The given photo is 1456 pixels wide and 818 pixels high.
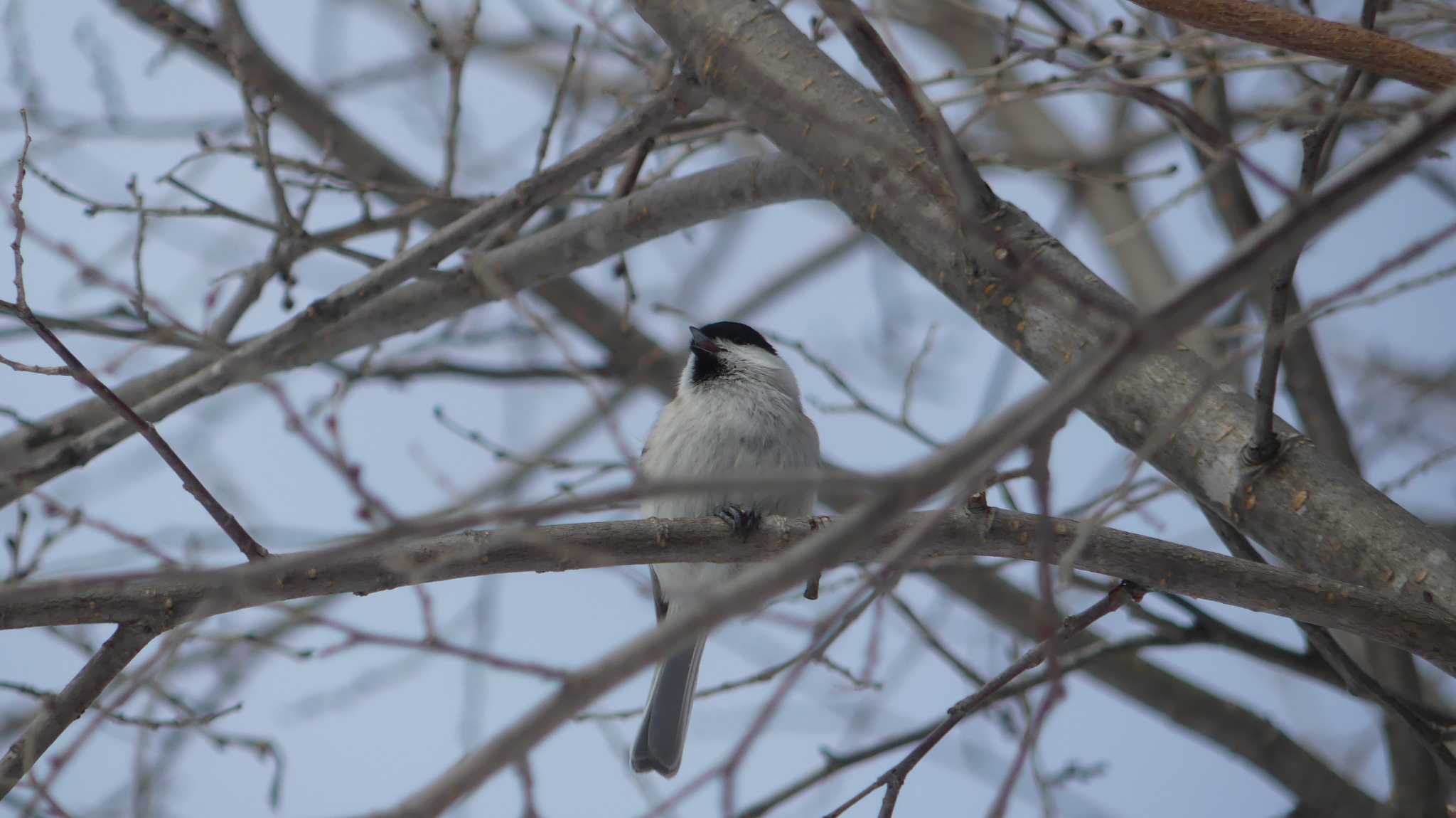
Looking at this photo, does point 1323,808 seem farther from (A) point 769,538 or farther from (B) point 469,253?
(B) point 469,253

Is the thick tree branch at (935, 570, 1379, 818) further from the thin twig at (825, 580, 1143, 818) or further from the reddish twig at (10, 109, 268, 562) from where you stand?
the reddish twig at (10, 109, 268, 562)

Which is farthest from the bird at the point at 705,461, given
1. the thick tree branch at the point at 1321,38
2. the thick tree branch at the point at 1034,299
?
the thick tree branch at the point at 1321,38

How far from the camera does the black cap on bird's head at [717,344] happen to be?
5.04 metres

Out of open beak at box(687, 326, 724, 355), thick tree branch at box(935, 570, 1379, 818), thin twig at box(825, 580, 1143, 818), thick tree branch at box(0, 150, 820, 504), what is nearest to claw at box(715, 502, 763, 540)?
thin twig at box(825, 580, 1143, 818)

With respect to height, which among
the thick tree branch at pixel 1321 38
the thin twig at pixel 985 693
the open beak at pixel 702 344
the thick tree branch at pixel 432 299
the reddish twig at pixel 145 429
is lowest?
the thin twig at pixel 985 693

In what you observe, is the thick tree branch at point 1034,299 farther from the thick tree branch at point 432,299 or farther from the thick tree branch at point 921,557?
the thick tree branch at point 432,299

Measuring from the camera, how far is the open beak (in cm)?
509

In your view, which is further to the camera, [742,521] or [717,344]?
[717,344]

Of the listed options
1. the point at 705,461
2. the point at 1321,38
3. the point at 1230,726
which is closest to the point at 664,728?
the point at 705,461

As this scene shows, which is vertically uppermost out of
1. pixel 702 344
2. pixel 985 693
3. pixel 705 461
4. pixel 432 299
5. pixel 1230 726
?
pixel 702 344

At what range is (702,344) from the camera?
510 cm

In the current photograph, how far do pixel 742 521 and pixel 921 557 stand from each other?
1.64 ft

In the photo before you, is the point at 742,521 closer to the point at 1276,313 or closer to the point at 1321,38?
the point at 1276,313

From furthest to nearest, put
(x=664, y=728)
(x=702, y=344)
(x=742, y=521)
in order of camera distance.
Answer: (x=702, y=344) < (x=664, y=728) < (x=742, y=521)
